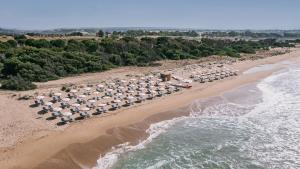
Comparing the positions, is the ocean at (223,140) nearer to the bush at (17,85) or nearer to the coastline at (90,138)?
the coastline at (90,138)

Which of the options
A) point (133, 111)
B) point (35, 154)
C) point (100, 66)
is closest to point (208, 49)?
point (100, 66)

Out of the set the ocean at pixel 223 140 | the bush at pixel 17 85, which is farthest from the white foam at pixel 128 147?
the bush at pixel 17 85

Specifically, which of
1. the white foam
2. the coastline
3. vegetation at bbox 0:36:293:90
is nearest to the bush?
vegetation at bbox 0:36:293:90

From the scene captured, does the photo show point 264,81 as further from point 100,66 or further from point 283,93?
point 100,66

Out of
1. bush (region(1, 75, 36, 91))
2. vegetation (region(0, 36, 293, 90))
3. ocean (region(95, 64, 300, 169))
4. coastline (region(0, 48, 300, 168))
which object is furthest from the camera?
vegetation (region(0, 36, 293, 90))

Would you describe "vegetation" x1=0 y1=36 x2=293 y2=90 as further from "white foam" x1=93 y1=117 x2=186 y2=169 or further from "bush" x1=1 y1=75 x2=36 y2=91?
"white foam" x1=93 y1=117 x2=186 y2=169

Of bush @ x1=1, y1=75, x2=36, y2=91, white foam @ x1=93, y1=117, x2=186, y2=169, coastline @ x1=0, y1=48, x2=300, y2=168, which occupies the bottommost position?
white foam @ x1=93, y1=117, x2=186, y2=169
